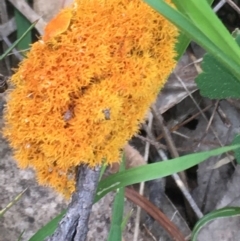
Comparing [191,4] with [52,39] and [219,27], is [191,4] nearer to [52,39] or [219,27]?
[219,27]

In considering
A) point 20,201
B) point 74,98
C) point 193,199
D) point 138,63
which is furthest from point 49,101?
point 193,199

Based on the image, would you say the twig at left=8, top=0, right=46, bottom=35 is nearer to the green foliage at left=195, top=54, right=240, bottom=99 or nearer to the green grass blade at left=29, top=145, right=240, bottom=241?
the green foliage at left=195, top=54, right=240, bottom=99

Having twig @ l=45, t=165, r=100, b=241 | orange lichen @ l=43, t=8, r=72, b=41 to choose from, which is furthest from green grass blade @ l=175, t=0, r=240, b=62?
twig @ l=45, t=165, r=100, b=241

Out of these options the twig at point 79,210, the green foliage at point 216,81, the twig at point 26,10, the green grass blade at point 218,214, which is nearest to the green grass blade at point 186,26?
the twig at point 79,210

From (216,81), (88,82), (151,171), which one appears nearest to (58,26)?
(88,82)

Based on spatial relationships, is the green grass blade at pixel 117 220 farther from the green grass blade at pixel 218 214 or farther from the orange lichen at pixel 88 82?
the green grass blade at pixel 218 214

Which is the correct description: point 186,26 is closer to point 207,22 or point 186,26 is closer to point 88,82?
point 207,22
